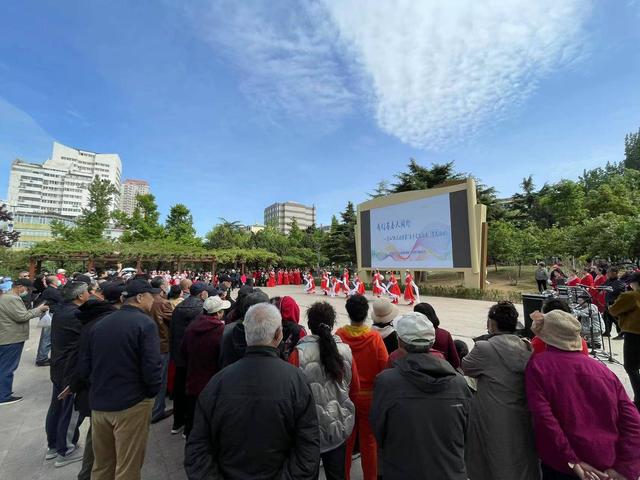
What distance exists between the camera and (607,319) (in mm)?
6883

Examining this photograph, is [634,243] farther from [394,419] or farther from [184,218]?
[184,218]

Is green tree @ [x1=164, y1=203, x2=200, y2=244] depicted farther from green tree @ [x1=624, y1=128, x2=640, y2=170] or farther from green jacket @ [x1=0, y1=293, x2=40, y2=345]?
green tree @ [x1=624, y1=128, x2=640, y2=170]

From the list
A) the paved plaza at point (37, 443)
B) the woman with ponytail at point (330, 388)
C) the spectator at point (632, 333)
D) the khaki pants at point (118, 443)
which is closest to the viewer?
the woman with ponytail at point (330, 388)

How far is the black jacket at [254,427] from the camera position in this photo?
4.45 feet

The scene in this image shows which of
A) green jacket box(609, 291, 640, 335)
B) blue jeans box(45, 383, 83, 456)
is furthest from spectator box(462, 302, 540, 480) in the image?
blue jeans box(45, 383, 83, 456)

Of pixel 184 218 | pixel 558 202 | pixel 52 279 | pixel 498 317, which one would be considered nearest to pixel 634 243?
pixel 558 202

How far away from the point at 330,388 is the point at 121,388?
1460 millimetres

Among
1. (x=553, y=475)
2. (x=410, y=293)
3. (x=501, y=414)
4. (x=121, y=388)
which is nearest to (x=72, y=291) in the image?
(x=121, y=388)

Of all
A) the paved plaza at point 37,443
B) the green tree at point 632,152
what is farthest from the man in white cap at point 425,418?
the green tree at point 632,152

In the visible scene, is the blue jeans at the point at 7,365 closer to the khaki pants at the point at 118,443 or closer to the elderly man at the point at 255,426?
the khaki pants at the point at 118,443

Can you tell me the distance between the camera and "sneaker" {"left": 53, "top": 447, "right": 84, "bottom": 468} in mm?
2895

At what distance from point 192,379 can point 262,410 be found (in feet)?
6.23

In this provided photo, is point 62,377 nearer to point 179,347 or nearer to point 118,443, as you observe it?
point 179,347

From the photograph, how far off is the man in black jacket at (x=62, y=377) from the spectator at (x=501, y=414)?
3.45 m
